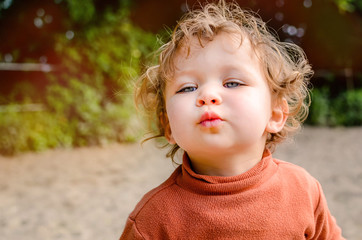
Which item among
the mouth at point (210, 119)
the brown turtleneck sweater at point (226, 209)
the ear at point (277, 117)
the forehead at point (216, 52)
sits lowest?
the brown turtleneck sweater at point (226, 209)

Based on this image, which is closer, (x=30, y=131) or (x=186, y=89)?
(x=186, y=89)

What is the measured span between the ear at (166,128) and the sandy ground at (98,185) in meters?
2.20

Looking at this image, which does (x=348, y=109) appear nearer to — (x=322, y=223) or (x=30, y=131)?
(x=30, y=131)

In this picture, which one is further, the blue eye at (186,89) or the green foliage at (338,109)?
the green foliage at (338,109)

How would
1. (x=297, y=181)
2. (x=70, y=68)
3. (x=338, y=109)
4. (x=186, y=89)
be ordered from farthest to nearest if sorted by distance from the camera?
1. (x=338, y=109)
2. (x=70, y=68)
3. (x=297, y=181)
4. (x=186, y=89)

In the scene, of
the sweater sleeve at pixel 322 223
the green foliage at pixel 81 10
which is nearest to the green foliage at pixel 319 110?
the green foliage at pixel 81 10

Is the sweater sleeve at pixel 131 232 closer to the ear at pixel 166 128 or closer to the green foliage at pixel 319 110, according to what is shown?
the ear at pixel 166 128

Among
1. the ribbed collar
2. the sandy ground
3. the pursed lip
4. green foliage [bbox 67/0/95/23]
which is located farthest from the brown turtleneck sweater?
green foliage [bbox 67/0/95/23]

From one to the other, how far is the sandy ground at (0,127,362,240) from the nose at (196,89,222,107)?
2.62 m

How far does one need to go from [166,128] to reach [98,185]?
12.7ft

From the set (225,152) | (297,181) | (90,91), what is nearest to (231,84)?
(225,152)

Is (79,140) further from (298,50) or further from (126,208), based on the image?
(298,50)

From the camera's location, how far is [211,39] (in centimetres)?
141

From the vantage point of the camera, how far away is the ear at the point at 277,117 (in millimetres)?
1534
